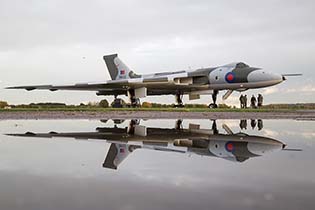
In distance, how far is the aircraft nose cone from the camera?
2244cm

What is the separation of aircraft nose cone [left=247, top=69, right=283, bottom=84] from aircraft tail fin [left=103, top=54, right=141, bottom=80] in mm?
13346

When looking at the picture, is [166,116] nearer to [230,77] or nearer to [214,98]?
[230,77]

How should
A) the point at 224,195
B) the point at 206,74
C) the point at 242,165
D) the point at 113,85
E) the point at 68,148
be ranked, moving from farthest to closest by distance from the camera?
the point at 113,85 → the point at 206,74 → the point at 68,148 → the point at 242,165 → the point at 224,195

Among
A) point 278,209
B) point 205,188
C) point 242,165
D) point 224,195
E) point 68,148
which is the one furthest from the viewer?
point 68,148

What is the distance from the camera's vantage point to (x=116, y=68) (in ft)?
116

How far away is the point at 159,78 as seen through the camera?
27078 millimetres

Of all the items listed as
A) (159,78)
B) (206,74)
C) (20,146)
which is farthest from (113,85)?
(20,146)

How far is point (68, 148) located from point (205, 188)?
300cm

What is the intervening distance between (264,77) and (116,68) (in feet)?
54.0

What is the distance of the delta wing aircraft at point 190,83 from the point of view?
898 inches

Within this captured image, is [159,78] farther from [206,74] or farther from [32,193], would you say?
[32,193]

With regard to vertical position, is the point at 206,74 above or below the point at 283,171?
above

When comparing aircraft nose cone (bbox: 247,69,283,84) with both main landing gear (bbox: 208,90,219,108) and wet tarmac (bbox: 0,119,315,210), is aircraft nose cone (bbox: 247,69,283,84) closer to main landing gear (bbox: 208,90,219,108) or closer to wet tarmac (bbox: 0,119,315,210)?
main landing gear (bbox: 208,90,219,108)

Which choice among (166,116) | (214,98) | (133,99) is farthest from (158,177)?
(133,99)
